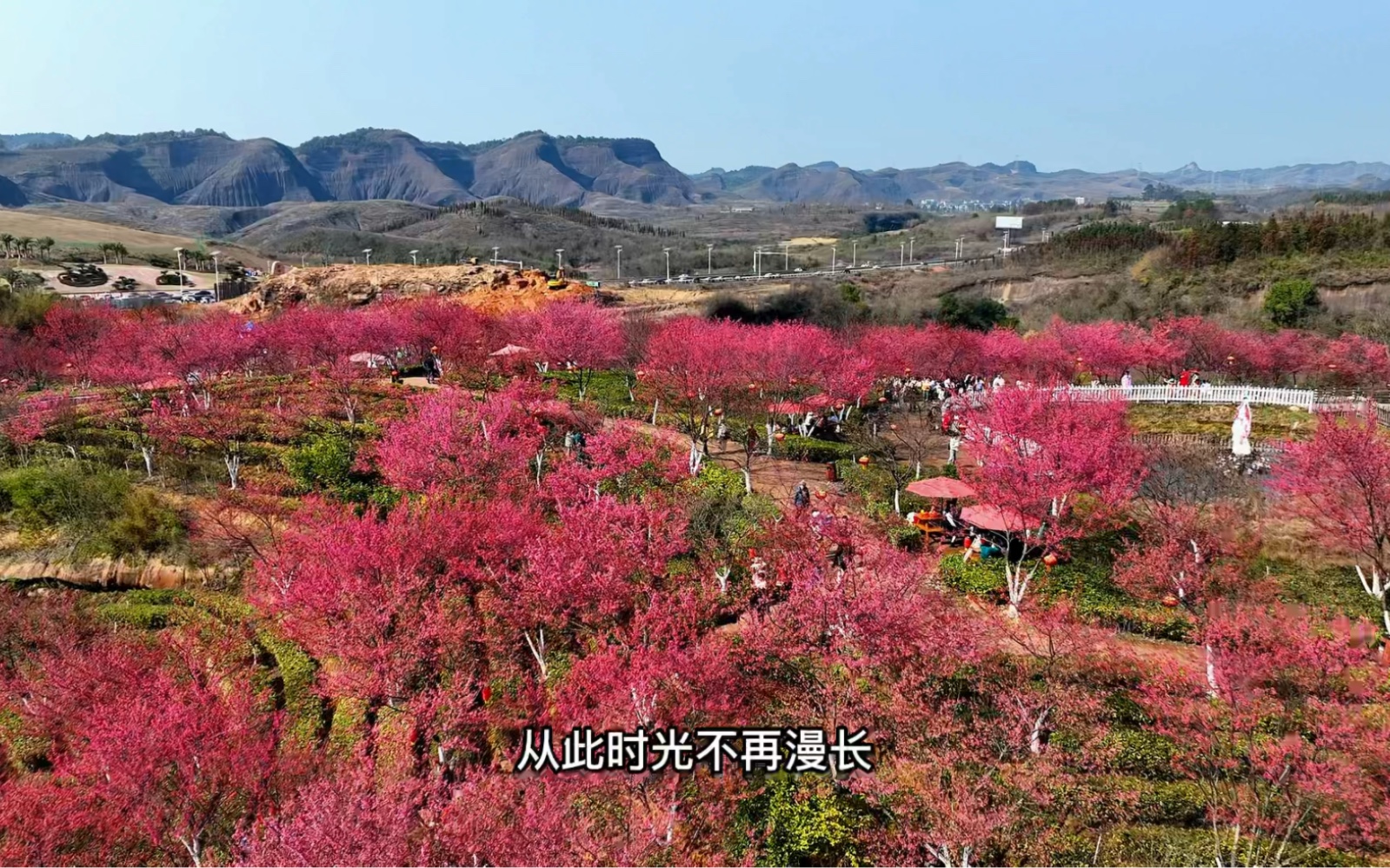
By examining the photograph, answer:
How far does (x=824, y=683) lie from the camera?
1253cm

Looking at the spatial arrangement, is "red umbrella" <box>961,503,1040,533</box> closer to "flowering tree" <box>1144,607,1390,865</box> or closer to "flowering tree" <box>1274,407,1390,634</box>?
"flowering tree" <box>1144,607,1390,865</box>

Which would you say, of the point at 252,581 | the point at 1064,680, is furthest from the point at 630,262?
the point at 1064,680

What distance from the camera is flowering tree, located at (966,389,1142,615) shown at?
56.9 ft

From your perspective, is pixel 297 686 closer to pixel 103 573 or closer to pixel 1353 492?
pixel 103 573

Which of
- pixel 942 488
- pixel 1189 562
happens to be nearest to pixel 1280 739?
pixel 1189 562

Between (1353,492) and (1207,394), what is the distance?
1465 centimetres

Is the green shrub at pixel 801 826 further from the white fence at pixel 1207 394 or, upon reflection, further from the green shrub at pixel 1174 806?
the white fence at pixel 1207 394

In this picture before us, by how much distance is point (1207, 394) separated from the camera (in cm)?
3045

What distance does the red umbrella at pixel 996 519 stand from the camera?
17375 mm

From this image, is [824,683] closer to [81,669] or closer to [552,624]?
[552,624]

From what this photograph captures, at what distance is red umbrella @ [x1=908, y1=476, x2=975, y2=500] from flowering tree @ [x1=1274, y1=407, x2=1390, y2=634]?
7.37 m

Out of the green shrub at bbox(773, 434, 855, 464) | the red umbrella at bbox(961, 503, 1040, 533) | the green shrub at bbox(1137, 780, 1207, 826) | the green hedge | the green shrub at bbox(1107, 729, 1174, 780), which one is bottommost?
the green shrub at bbox(1137, 780, 1207, 826)

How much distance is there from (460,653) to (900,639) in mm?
8602

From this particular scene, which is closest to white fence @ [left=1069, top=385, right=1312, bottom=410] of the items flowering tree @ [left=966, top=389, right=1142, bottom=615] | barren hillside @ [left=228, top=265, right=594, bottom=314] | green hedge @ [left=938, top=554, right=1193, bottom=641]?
flowering tree @ [left=966, top=389, right=1142, bottom=615]
